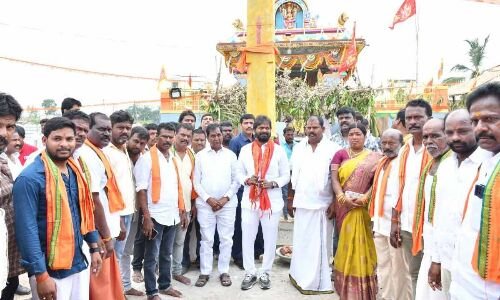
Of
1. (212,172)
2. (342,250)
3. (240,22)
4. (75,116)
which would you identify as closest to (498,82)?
(342,250)

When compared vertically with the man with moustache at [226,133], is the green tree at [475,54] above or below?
above

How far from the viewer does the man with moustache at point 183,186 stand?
14.9 feet

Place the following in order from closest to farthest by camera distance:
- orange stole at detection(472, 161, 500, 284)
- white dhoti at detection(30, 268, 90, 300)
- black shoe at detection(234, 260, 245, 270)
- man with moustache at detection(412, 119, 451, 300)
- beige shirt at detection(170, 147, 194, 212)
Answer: orange stole at detection(472, 161, 500, 284), white dhoti at detection(30, 268, 90, 300), man with moustache at detection(412, 119, 451, 300), beige shirt at detection(170, 147, 194, 212), black shoe at detection(234, 260, 245, 270)

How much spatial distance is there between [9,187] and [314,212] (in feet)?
9.73

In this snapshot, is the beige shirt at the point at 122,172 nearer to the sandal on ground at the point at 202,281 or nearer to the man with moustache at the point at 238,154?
the sandal on ground at the point at 202,281

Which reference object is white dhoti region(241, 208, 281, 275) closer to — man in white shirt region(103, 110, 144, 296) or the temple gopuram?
man in white shirt region(103, 110, 144, 296)

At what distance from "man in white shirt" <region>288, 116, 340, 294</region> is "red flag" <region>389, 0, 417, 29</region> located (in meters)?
8.83

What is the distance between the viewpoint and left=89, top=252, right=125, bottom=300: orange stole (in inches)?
121

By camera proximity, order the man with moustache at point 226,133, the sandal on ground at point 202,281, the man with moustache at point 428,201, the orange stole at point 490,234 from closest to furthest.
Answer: the orange stole at point 490,234, the man with moustache at point 428,201, the sandal on ground at point 202,281, the man with moustache at point 226,133

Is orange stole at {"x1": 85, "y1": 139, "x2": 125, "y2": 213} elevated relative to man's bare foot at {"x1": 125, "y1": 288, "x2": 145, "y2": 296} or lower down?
elevated

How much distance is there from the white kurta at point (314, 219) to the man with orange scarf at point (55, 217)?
240 cm

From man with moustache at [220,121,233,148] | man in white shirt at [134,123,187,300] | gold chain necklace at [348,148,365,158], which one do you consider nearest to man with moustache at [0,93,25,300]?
man in white shirt at [134,123,187,300]

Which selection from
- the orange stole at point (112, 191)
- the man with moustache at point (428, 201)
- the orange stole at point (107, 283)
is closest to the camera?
the man with moustache at point (428, 201)

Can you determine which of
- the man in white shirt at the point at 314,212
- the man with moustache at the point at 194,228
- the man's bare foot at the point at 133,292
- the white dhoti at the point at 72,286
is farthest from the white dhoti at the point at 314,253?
the white dhoti at the point at 72,286
